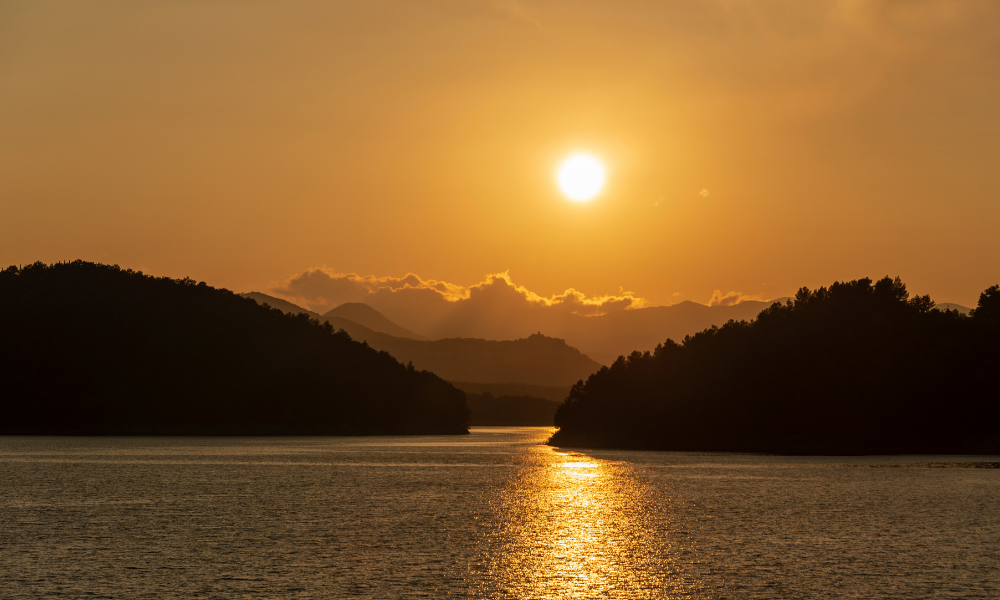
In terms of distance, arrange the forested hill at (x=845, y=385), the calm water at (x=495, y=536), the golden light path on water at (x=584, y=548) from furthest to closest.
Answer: the forested hill at (x=845, y=385) < the calm water at (x=495, y=536) < the golden light path on water at (x=584, y=548)

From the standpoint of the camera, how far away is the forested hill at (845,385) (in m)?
153

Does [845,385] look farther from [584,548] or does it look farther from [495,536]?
[584,548]

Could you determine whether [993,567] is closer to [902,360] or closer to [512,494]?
[512,494]

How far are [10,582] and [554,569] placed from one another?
20871 mm

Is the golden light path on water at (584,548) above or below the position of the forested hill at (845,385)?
below

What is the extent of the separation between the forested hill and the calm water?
56116 millimetres

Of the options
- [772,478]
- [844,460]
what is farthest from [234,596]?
[844,460]

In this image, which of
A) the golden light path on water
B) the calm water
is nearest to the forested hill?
the calm water

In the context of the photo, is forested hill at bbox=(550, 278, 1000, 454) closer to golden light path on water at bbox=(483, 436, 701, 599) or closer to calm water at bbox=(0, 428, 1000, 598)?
calm water at bbox=(0, 428, 1000, 598)

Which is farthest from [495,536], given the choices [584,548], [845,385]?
[845,385]

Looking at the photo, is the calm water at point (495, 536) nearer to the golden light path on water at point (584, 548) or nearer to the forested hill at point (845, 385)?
the golden light path on water at point (584, 548)

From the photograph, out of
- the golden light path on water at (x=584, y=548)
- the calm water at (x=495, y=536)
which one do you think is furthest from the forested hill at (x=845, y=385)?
the golden light path on water at (x=584, y=548)

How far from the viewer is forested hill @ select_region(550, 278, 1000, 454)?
153000mm

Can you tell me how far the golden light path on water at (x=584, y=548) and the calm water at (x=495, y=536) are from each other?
0.17 metres
